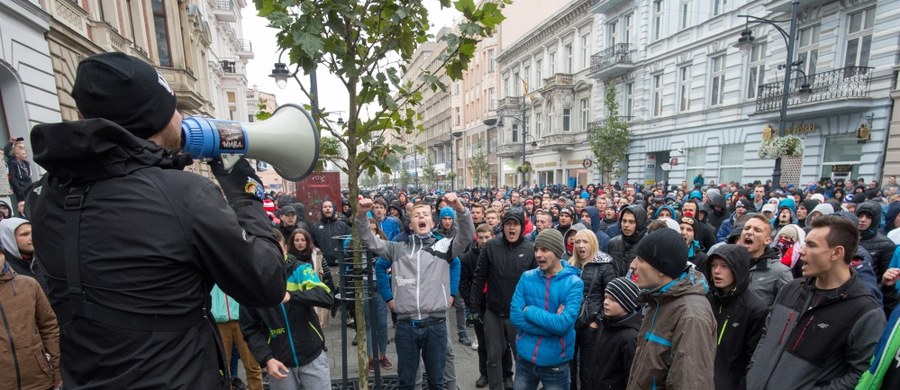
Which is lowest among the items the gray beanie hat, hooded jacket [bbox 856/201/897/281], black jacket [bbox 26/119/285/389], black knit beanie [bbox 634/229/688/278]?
hooded jacket [bbox 856/201/897/281]

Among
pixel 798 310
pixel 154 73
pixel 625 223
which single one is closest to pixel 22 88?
pixel 154 73

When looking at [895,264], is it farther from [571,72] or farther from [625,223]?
[571,72]

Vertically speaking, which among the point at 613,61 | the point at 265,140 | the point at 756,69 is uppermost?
the point at 613,61

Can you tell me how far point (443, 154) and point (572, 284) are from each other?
201 feet

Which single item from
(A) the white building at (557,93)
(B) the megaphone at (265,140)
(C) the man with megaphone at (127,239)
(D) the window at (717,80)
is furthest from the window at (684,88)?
(C) the man with megaphone at (127,239)

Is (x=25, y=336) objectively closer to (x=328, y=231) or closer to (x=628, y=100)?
(x=328, y=231)

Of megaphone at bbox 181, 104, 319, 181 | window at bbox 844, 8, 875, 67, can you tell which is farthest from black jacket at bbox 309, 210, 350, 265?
window at bbox 844, 8, 875, 67

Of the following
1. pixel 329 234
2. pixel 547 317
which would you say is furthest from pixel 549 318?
pixel 329 234

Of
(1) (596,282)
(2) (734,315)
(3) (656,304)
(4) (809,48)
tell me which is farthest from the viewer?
(4) (809,48)

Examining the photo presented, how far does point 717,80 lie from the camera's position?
1861cm

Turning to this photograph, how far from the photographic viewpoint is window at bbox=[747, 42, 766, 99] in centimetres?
1645

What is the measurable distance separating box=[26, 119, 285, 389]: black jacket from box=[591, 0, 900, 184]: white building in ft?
60.1

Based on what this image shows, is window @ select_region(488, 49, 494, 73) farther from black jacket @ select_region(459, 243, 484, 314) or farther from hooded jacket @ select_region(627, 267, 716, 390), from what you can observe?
hooded jacket @ select_region(627, 267, 716, 390)

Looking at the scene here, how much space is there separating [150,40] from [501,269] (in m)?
15.7
